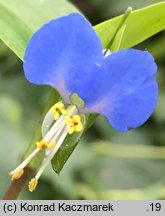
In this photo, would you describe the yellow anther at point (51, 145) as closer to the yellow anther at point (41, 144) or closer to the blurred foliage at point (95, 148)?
the yellow anther at point (41, 144)

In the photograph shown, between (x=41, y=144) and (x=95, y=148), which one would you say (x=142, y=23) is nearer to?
(x=41, y=144)

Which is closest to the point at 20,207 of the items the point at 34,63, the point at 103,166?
the point at 34,63

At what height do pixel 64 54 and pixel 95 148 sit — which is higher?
pixel 64 54

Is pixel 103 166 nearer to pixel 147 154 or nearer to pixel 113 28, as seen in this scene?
pixel 147 154

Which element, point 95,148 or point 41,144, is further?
point 95,148

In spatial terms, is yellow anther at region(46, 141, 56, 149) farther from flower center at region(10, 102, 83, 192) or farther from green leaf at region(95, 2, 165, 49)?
green leaf at region(95, 2, 165, 49)

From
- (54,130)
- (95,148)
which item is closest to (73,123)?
(54,130)

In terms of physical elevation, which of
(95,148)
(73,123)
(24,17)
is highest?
(24,17)

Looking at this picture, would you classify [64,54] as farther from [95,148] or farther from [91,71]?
[95,148]
